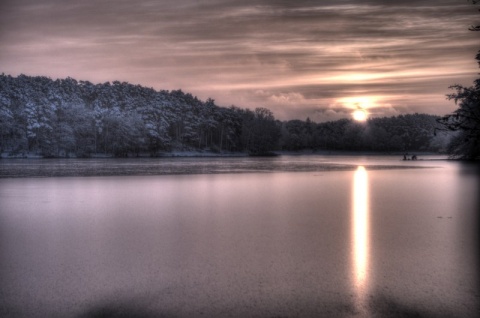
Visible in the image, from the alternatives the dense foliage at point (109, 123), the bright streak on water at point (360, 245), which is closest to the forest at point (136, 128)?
the dense foliage at point (109, 123)

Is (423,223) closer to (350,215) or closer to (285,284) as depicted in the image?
(350,215)

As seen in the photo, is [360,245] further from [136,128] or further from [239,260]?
[136,128]

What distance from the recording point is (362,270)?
810 cm

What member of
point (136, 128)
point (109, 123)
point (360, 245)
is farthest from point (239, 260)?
point (136, 128)

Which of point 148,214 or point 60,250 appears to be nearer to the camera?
point 60,250

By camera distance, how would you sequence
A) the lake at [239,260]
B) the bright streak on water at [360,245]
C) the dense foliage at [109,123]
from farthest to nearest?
the dense foliage at [109,123]
the bright streak on water at [360,245]
the lake at [239,260]

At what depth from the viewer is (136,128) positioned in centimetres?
12700

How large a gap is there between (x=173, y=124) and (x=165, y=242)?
476ft

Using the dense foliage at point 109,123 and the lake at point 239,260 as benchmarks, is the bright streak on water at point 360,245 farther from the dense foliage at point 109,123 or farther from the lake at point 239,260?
the dense foliage at point 109,123

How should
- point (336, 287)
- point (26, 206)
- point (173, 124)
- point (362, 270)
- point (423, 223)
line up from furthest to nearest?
point (173, 124), point (26, 206), point (423, 223), point (362, 270), point (336, 287)

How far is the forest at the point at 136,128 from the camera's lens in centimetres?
11119

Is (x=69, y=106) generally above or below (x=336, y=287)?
above

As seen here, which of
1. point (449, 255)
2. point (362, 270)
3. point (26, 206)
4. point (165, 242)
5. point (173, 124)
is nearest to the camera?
point (362, 270)

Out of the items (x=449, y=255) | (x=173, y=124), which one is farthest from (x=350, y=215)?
(x=173, y=124)
